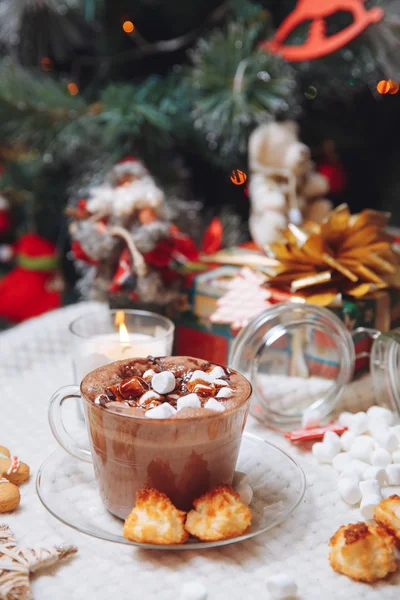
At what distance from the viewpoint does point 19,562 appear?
0.49 metres

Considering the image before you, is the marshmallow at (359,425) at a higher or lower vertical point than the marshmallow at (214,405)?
lower

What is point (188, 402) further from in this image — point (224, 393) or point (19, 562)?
point (19, 562)

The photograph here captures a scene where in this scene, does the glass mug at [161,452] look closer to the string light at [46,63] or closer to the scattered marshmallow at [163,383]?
the scattered marshmallow at [163,383]

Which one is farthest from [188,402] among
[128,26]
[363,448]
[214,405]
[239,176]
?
[128,26]

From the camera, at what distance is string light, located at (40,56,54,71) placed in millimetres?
1199

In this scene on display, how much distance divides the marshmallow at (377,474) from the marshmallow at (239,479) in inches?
4.8

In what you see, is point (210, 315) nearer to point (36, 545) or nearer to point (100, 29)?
point (36, 545)

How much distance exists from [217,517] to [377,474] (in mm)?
195

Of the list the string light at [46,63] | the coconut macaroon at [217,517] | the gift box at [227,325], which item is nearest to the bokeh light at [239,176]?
the gift box at [227,325]

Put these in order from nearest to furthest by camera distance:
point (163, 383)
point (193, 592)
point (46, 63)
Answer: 1. point (193, 592)
2. point (163, 383)
3. point (46, 63)

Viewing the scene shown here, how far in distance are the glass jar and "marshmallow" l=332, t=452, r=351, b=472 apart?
0.08 meters

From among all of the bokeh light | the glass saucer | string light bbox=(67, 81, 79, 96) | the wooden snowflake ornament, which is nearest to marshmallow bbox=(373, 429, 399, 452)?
the glass saucer

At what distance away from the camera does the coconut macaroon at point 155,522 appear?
507mm

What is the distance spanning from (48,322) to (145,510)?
57cm
